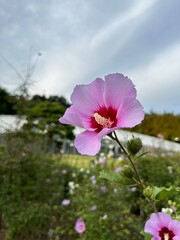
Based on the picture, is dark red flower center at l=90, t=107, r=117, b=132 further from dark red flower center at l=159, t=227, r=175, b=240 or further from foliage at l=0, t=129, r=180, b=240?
foliage at l=0, t=129, r=180, b=240

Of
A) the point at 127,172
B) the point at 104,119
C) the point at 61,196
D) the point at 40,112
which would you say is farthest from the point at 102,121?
the point at 40,112

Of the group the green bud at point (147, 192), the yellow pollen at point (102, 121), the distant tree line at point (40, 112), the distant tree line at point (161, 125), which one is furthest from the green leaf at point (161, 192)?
the distant tree line at point (161, 125)

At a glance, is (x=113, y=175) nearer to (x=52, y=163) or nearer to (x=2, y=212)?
(x=2, y=212)

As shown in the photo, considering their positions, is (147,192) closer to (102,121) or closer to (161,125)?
(102,121)

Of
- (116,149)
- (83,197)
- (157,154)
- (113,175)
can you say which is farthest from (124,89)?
(116,149)

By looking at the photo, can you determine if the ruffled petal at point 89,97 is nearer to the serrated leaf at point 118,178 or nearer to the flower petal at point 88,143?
the flower petal at point 88,143
